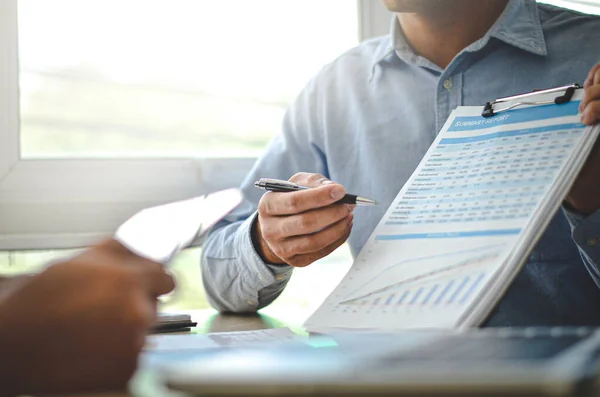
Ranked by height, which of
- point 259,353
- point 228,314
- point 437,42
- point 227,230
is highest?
point 437,42

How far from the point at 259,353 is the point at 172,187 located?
40.1 inches

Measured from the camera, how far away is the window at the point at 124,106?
1336 mm

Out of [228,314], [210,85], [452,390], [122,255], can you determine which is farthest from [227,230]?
[452,390]

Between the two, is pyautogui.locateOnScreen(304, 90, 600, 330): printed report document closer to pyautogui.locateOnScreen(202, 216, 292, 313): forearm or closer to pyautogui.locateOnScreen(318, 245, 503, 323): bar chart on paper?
pyautogui.locateOnScreen(318, 245, 503, 323): bar chart on paper

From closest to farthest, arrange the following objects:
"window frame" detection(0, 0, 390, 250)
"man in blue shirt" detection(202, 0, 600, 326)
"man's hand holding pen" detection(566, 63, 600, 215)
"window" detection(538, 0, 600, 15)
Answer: "man's hand holding pen" detection(566, 63, 600, 215)
"man in blue shirt" detection(202, 0, 600, 326)
"window frame" detection(0, 0, 390, 250)
"window" detection(538, 0, 600, 15)

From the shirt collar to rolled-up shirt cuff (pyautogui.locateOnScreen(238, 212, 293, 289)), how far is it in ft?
1.29

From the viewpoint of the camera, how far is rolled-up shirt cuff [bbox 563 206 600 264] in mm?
799

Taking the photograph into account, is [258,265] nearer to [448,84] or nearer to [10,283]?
[448,84]

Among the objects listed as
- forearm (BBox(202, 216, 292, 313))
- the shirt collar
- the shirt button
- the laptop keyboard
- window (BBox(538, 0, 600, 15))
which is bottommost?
forearm (BBox(202, 216, 292, 313))

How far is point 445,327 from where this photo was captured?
0.57m

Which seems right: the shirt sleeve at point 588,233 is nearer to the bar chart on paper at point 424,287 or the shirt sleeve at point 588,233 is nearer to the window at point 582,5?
the bar chart on paper at point 424,287

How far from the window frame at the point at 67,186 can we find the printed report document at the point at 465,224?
69cm

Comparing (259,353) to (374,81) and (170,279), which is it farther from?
(374,81)

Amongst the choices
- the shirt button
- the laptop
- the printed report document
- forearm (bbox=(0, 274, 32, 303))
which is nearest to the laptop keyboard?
the laptop
